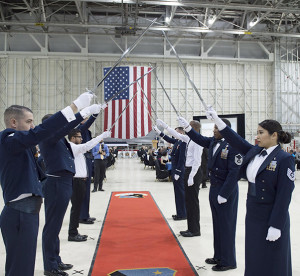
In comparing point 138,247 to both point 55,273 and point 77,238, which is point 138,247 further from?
point 55,273

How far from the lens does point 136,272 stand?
3070 mm

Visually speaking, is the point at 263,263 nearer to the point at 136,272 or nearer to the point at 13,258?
the point at 136,272

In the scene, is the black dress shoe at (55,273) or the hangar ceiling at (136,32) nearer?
the black dress shoe at (55,273)

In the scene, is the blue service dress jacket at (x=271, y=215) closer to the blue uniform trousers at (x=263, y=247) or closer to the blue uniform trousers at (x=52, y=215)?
the blue uniform trousers at (x=263, y=247)

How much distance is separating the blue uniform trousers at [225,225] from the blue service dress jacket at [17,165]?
1.93 metres

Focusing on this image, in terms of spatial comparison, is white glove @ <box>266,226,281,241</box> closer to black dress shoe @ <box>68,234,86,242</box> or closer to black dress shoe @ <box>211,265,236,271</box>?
black dress shoe @ <box>211,265,236,271</box>

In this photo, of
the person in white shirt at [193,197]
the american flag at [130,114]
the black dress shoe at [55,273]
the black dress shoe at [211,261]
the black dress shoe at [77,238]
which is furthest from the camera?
the american flag at [130,114]

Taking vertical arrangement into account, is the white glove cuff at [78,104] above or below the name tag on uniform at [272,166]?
above

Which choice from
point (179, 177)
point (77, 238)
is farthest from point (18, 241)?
point (179, 177)

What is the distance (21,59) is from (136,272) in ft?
72.2

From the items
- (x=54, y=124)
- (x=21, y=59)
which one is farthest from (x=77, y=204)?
(x=21, y=59)

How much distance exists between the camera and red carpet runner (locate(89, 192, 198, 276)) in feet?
10.3

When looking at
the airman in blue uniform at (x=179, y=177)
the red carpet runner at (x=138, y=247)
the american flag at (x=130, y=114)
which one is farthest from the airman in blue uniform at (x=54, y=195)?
the american flag at (x=130, y=114)

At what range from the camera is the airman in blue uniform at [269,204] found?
6.92 ft
